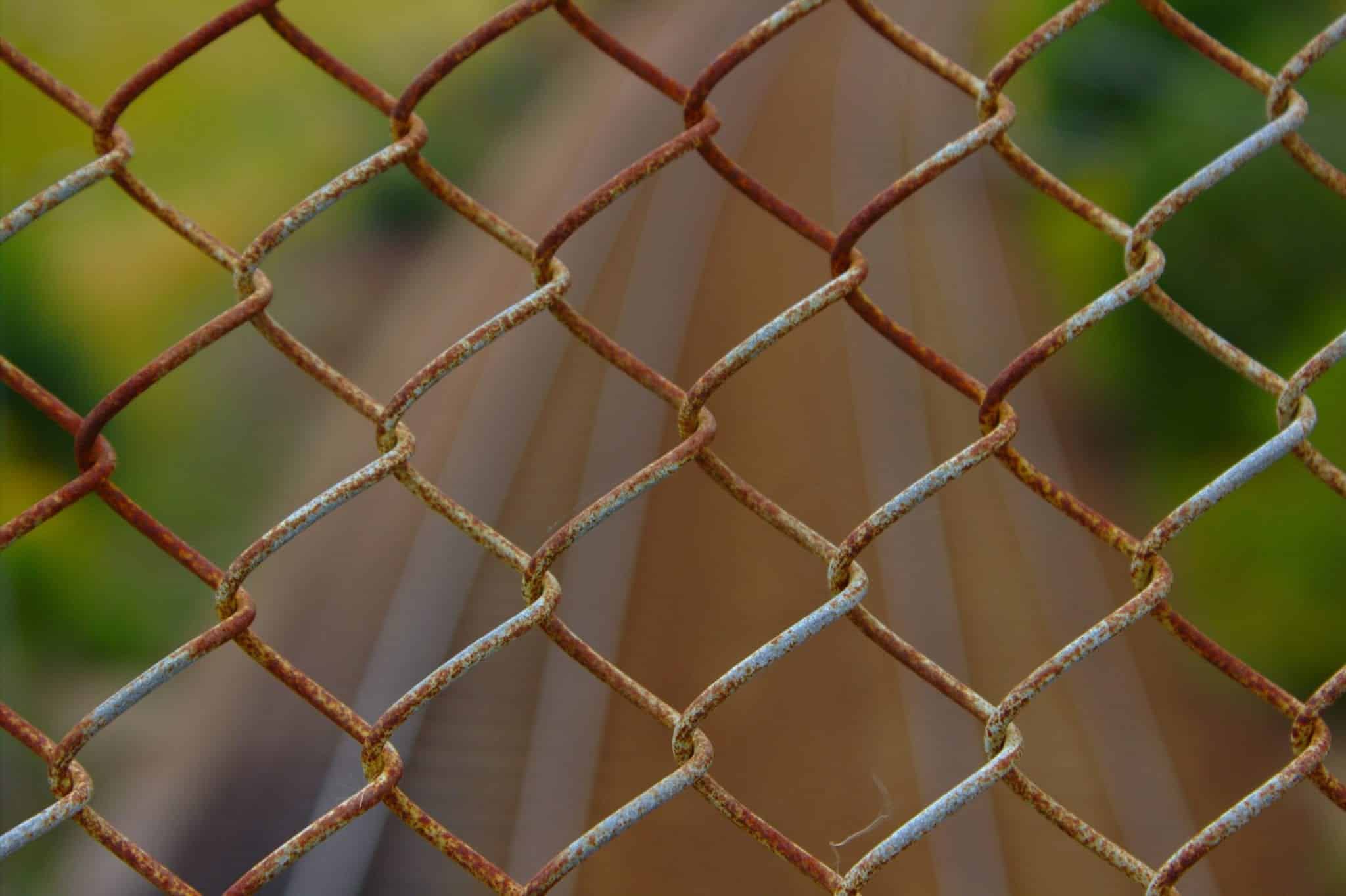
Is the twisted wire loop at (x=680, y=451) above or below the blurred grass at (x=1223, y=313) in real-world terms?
below

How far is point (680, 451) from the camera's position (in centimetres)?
143

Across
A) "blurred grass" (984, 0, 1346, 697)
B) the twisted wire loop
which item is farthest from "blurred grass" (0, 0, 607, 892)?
"blurred grass" (984, 0, 1346, 697)

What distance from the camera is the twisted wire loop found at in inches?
53.6

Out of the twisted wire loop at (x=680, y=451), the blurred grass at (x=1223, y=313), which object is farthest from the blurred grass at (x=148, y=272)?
the blurred grass at (x=1223, y=313)

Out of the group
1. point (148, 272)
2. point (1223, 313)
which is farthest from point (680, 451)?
point (148, 272)

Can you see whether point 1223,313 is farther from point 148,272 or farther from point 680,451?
point 148,272

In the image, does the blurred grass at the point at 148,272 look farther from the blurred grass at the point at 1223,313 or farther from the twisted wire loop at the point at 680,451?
the blurred grass at the point at 1223,313

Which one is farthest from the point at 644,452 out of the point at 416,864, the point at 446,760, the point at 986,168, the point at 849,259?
the point at 849,259

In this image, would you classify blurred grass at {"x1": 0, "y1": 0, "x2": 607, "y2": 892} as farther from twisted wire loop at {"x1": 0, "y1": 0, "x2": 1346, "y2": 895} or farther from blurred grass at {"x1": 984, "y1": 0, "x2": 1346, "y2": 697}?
blurred grass at {"x1": 984, "y1": 0, "x2": 1346, "y2": 697}

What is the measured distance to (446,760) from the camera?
7.50m

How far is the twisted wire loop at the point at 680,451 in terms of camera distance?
4.47 feet

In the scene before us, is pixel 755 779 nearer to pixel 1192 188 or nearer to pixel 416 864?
pixel 416 864

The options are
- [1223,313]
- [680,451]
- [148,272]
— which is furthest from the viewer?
[148,272]

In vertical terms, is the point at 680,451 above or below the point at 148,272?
below
